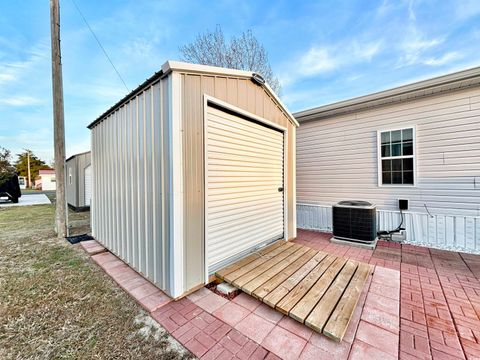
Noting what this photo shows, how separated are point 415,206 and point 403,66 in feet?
14.8

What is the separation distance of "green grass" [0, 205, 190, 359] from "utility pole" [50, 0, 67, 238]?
4.75ft

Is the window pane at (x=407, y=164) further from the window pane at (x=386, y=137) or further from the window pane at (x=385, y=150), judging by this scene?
the window pane at (x=386, y=137)

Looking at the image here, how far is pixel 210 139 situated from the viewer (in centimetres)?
267

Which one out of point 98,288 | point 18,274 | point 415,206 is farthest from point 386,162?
point 18,274

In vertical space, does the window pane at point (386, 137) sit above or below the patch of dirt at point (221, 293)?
above

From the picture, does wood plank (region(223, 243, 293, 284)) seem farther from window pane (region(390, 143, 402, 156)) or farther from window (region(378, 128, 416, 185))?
window pane (region(390, 143, 402, 156))

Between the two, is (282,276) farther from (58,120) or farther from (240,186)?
(58,120)

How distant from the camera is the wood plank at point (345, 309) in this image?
64.1 inches

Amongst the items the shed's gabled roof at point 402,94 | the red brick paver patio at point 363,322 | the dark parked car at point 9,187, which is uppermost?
the shed's gabled roof at point 402,94

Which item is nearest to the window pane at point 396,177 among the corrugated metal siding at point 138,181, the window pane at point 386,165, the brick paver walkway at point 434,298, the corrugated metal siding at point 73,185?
the window pane at point 386,165

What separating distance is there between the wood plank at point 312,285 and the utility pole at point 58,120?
5576 millimetres

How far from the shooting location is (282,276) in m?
2.58

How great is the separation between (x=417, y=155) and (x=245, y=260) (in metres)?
4.30

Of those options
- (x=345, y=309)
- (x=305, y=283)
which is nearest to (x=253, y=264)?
(x=305, y=283)
